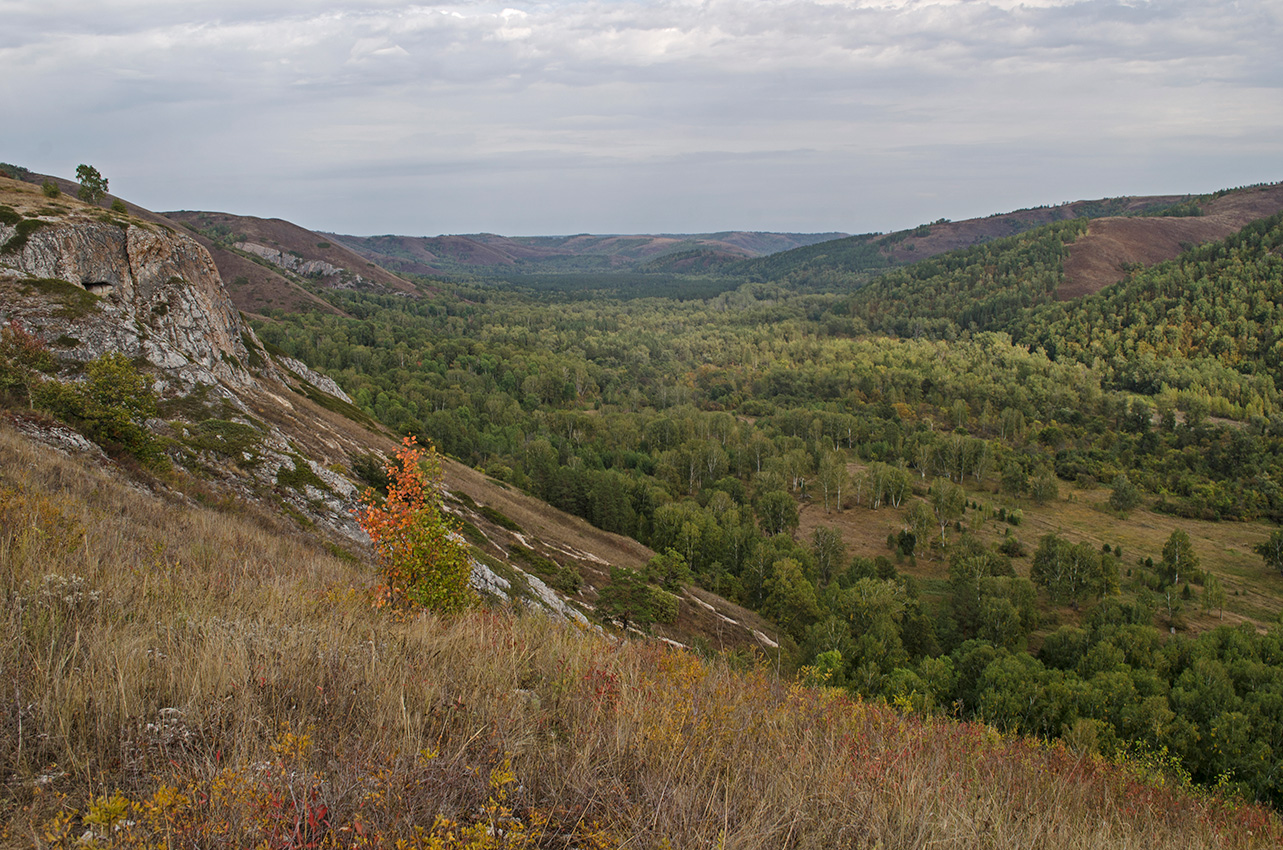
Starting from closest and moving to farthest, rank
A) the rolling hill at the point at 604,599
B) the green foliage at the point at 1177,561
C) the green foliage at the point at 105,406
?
the rolling hill at the point at 604,599 → the green foliage at the point at 105,406 → the green foliage at the point at 1177,561

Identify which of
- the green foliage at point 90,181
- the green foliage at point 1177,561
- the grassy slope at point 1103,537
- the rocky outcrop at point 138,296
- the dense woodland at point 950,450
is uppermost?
the green foliage at point 90,181

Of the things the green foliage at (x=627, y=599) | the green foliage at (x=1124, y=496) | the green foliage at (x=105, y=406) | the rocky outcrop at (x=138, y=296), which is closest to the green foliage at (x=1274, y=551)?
the green foliage at (x=1124, y=496)

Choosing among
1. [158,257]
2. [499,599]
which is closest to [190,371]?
[158,257]

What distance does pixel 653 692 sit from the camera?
601 centimetres

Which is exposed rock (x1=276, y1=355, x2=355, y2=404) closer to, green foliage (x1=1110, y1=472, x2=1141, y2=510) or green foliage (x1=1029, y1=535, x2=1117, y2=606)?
green foliage (x1=1029, y1=535, x2=1117, y2=606)

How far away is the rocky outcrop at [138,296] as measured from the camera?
102 ft

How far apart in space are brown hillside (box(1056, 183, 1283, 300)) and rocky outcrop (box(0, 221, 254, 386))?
604ft

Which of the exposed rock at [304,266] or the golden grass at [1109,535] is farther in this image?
the exposed rock at [304,266]

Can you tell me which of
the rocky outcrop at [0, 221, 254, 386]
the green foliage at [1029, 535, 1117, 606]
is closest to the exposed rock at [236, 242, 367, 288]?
the rocky outcrop at [0, 221, 254, 386]

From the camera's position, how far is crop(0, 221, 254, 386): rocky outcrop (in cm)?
3116

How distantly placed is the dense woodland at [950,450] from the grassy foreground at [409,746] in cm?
677

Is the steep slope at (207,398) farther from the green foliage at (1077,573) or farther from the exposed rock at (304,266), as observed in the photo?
the exposed rock at (304,266)

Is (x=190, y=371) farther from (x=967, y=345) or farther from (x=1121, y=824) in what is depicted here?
(x=967, y=345)

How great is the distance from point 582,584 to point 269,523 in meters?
18.8
